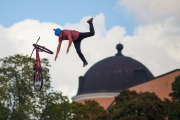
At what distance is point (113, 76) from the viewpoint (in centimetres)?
13388

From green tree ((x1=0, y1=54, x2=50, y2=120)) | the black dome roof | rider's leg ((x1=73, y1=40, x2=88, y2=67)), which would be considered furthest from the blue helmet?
the black dome roof

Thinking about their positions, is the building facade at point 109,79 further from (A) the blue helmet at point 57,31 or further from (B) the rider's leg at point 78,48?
(A) the blue helmet at point 57,31

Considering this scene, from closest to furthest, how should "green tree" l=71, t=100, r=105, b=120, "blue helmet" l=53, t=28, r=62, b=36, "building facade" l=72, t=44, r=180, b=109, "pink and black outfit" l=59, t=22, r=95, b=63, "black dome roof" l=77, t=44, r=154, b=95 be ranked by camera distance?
"blue helmet" l=53, t=28, r=62, b=36 → "pink and black outfit" l=59, t=22, r=95, b=63 → "green tree" l=71, t=100, r=105, b=120 → "building facade" l=72, t=44, r=180, b=109 → "black dome roof" l=77, t=44, r=154, b=95

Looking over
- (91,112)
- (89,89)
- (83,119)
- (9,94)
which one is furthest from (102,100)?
(9,94)

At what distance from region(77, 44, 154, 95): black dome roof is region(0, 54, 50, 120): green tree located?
5507 cm

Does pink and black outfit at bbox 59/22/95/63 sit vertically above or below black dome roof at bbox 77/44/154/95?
below

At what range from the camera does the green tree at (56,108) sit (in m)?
77.6

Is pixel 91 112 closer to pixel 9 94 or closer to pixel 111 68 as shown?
pixel 9 94

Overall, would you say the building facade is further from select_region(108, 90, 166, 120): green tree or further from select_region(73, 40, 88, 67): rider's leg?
select_region(73, 40, 88, 67): rider's leg

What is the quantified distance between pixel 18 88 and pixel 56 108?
Answer: 16.6 ft

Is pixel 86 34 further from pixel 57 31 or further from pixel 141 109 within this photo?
pixel 141 109

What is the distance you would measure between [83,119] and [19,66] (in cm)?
1260

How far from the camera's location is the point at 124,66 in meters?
136

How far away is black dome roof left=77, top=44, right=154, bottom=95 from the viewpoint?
5261 inches
